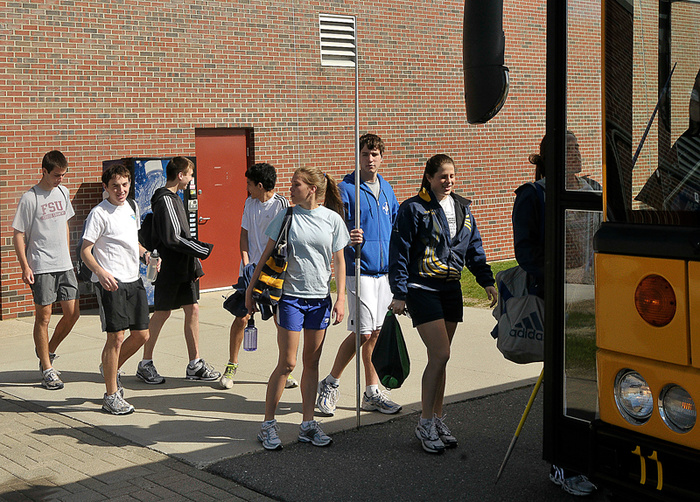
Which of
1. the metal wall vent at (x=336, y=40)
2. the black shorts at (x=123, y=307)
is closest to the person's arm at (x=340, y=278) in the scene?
the black shorts at (x=123, y=307)

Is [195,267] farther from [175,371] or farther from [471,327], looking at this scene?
[471,327]

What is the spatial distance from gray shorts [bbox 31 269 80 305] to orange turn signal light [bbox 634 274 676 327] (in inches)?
217

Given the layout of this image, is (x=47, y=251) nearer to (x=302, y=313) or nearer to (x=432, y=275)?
(x=302, y=313)

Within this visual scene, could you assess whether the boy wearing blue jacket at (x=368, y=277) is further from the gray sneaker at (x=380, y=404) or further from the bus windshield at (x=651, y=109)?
the bus windshield at (x=651, y=109)

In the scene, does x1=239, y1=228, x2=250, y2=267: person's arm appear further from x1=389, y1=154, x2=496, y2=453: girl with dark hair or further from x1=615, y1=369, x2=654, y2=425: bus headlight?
x1=615, y1=369, x2=654, y2=425: bus headlight

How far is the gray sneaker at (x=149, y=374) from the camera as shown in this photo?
7.46 meters

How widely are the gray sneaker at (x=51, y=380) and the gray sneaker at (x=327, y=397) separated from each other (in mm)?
2424

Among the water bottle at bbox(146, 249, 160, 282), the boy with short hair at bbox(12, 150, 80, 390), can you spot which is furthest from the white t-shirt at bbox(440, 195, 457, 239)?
the boy with short hair at bbox(12, 150, 80, 390)

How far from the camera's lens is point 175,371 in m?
7.95

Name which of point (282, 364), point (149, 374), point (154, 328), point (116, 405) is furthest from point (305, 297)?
point (149, 374)

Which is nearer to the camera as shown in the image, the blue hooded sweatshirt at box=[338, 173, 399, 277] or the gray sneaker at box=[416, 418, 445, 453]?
the gray sneaker at box=[416, 418, 445, 453]

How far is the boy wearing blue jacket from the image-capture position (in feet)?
21.2

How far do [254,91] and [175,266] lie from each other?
20.1ft

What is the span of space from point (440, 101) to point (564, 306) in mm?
11900
